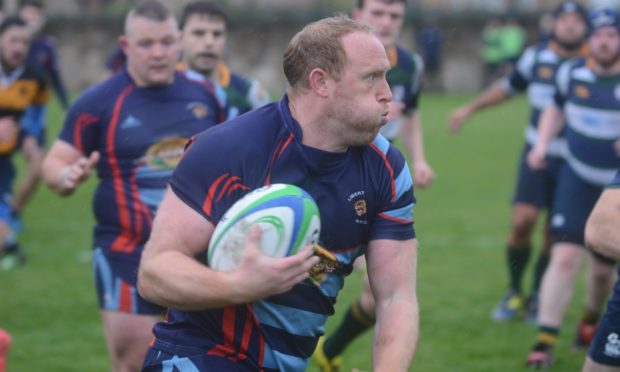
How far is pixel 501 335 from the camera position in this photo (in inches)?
322

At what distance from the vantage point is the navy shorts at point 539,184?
8.63 meters

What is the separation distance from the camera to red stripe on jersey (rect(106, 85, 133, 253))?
5828mm

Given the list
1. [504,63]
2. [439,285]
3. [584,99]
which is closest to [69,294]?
[439,285]

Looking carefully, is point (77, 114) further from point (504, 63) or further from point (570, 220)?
point (504, 63)

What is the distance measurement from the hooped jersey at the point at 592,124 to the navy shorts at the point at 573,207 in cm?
6

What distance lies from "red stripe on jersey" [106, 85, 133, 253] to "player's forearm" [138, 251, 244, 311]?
2.22 m

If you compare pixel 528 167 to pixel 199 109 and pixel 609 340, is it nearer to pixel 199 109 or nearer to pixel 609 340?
pixel 199 109

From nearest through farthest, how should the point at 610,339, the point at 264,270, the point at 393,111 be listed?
the point at 264,270 → the point at 610,339 → the point at 393,111

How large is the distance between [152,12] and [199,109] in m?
0.65

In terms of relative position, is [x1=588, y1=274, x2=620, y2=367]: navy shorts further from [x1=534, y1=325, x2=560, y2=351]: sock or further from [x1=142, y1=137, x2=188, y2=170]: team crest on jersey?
[x1=142, y1=137, x2=188, y2=170]: team crest on jersey

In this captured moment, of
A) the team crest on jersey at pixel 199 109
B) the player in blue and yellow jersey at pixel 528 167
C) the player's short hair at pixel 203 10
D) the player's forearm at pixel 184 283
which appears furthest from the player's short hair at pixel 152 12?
the player in blue and yellow jersey at pixel 528 167

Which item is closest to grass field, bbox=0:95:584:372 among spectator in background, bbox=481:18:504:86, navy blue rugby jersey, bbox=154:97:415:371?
navy blue rugby jersey, bbox=154:97:415:371

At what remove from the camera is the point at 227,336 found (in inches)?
153

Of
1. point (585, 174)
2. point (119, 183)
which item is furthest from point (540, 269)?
point (119, 183)
